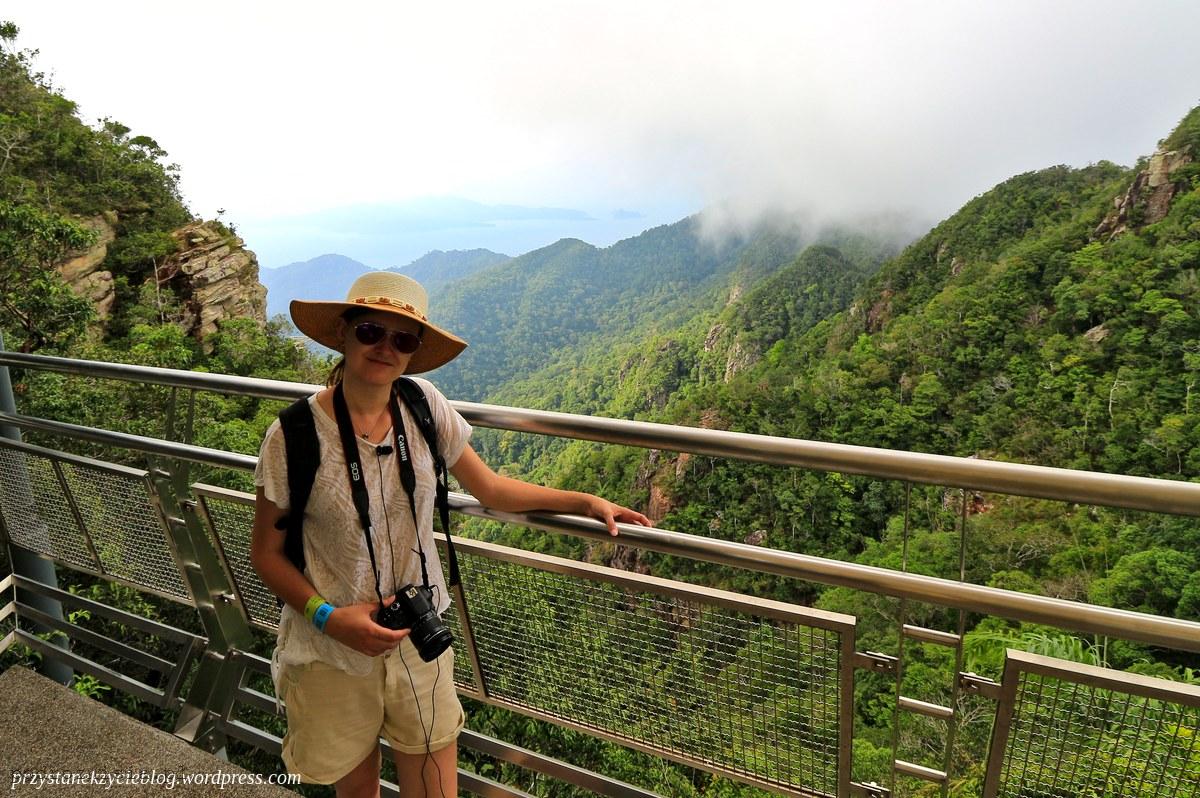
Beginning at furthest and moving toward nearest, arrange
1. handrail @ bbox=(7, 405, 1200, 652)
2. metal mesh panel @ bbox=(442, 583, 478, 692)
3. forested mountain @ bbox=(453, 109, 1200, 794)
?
forested mountain @ bbox=(453, 109, 1200, 794)
metal mesh panel @ bbox=(442, 583, 478, 692)
handrail @ bbox=(7, 405, 1200, 652)

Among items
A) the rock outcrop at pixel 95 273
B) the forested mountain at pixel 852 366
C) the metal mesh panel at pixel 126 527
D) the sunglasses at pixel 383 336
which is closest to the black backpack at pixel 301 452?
the sunglasses at pixel 383 336

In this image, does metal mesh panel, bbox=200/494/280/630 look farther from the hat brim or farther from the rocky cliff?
the rocky cliff

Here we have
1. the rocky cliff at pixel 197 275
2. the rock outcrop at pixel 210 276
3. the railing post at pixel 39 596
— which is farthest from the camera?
the rock outcrop at pixel 210 276

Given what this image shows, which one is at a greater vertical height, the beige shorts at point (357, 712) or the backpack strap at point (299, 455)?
the backpack strap at point (299, 455)

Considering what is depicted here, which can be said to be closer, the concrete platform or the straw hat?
the straw hat

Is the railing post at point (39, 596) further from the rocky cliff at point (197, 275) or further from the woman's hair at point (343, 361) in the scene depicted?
the rocky cliff at point (197, 275)

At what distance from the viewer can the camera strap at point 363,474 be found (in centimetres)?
115

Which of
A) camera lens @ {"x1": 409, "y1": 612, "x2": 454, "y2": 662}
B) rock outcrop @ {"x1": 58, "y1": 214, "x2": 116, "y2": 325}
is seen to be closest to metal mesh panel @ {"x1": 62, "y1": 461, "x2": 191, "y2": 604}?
camera lens @ {"x1": 409, "y1": 612, "x2": 454, "y2": 662}

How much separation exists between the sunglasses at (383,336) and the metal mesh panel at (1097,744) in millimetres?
1071

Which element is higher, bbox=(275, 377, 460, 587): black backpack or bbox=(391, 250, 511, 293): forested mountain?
bbox=(275, 377, 460, 587): black backpack

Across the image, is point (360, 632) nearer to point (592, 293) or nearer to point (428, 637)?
point (428, 637)

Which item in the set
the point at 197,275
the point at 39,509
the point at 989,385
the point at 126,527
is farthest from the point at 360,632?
the point at 989,385

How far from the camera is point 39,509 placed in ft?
7.23

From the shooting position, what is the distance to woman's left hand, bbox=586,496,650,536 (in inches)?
49.0
